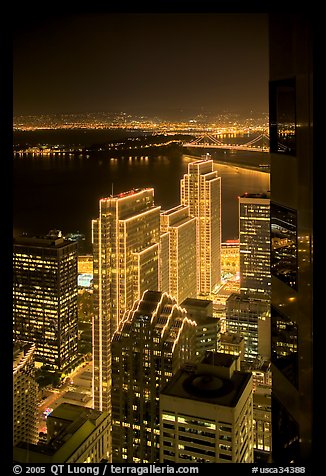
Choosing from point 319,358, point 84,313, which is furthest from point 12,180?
point 84,313

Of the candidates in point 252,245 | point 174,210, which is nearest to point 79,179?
point 174,210

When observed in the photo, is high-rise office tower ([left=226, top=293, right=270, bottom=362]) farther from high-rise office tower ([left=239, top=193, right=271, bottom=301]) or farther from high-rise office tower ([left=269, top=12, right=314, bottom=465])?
high-rise office tower ([left=269, top=12, right=314, bottom=465])

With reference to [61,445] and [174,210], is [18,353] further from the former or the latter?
[174,210]

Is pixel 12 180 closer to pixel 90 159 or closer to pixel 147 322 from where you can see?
pixel 90 159

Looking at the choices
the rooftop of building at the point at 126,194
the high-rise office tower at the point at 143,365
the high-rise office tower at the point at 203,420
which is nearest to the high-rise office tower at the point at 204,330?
the high-rise office tower at the point at 143,365

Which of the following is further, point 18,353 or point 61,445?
point 18,353
